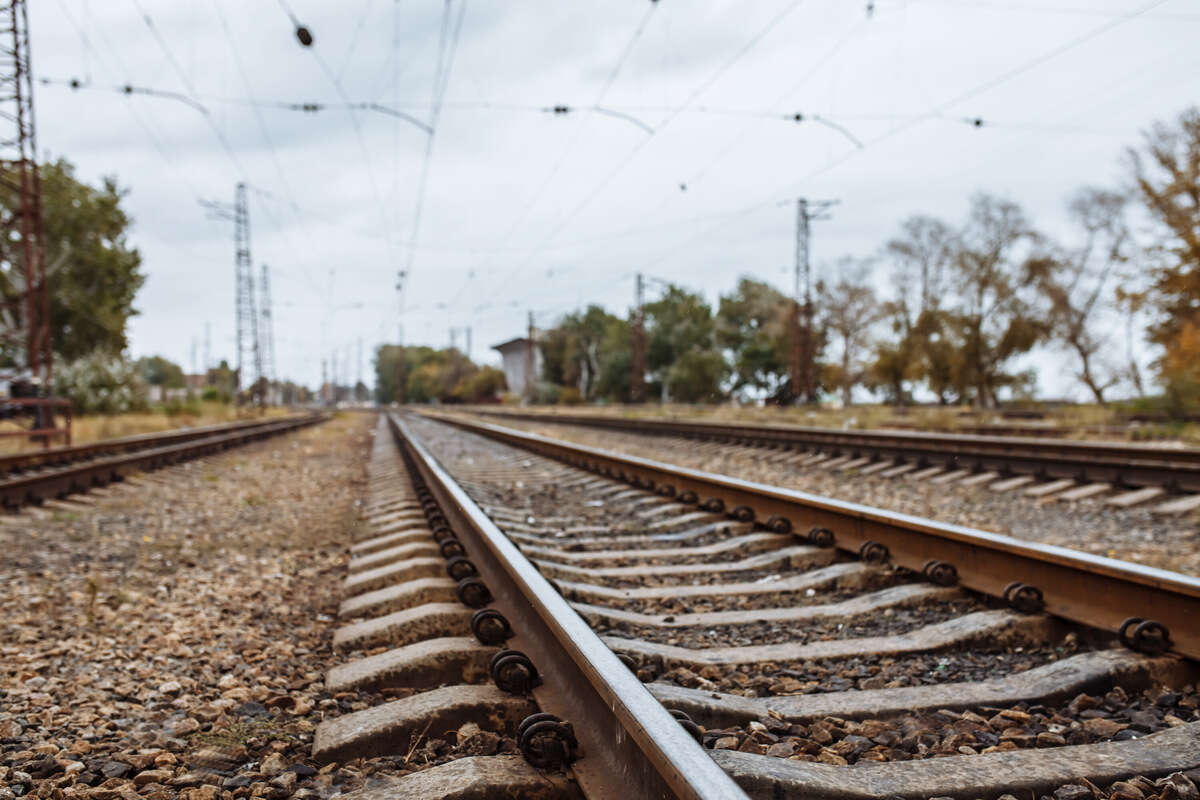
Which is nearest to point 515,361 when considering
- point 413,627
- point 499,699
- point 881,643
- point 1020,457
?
point 1020,457

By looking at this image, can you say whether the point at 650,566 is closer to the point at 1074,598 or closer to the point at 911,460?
the point at 1074,598

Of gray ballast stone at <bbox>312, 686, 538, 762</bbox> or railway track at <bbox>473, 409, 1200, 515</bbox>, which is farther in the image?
railway track at <bbox>473, 409, 1200, 515</bbox>

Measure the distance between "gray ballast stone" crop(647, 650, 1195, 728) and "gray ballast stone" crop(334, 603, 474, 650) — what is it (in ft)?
3.39

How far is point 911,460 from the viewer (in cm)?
853

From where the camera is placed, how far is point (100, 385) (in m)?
23.8

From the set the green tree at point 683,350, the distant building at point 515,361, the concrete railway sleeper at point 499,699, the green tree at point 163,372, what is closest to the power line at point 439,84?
the concrete railway sleeper at point 499,699

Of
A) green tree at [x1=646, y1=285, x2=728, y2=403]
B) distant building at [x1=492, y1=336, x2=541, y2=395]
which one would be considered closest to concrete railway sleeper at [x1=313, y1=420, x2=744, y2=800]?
green tree at [x1=646, y1=285, x2=728, y2=403]

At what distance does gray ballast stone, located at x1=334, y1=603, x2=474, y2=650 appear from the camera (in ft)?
9.32

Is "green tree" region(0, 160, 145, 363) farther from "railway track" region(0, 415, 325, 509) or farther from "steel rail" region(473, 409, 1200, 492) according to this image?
"steel rail" region(473, 409, 1200, 492)

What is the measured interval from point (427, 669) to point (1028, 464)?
6.64 m

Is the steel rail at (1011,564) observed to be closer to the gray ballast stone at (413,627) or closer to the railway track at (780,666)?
the railway track at (780,666)

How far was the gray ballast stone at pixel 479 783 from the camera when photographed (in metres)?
1.59

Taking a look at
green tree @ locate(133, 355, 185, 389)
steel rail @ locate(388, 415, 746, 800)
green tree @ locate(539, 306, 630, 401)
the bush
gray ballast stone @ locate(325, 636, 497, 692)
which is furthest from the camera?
green tree @ locate(133, 355, 185, 389)

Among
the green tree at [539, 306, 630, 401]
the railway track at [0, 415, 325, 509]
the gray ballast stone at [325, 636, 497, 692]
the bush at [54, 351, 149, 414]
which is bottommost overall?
the gray ballast stone at [325, 636, 497, 692]
